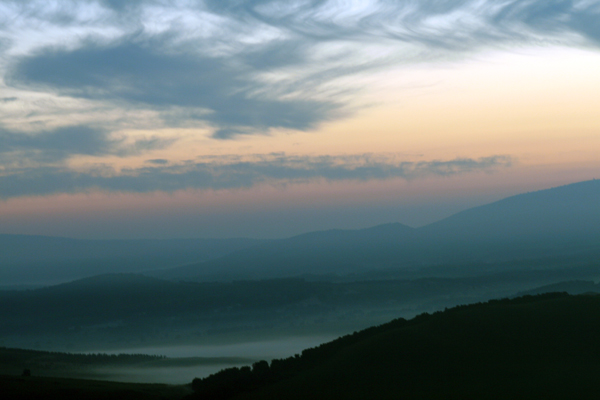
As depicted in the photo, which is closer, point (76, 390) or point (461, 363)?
point (461, 363)

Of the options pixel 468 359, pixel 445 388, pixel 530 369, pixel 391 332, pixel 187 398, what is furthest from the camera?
pixel 391 332

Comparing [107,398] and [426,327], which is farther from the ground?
[426,327]

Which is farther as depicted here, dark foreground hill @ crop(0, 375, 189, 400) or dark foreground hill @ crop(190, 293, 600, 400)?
dark foreground hill @ crop(0, 375, 189, 400)

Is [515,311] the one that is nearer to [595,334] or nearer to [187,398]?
[595,334]

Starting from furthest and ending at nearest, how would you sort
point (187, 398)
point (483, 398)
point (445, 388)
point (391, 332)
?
point (391, 332), point (187, 398), point (445, 388), point (483, 398)

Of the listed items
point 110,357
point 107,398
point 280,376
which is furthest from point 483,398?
point 110,357

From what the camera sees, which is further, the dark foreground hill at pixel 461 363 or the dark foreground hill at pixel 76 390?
the dark foreground hill at pixel 76 390

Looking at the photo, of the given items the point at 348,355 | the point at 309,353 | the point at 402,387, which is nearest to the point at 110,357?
the point at 309,353

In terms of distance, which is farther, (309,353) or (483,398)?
(309,353)
